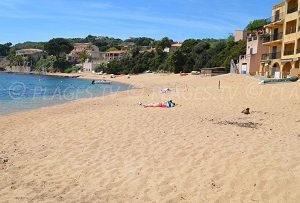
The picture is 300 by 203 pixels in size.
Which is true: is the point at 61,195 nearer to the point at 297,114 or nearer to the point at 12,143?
the point at 12,143

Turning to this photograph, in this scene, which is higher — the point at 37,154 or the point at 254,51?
the point at 254,51

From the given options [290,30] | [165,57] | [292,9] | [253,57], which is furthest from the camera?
[165,57]

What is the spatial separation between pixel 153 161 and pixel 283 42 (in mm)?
34513

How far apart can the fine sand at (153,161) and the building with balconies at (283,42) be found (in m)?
23.3

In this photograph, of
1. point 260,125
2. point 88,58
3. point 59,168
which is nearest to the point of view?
point 59,168

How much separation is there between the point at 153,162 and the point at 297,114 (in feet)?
29.2

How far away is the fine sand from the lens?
5492mm

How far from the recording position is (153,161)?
7.23 meters

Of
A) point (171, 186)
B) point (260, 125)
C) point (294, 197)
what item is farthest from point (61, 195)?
point (260, 125)

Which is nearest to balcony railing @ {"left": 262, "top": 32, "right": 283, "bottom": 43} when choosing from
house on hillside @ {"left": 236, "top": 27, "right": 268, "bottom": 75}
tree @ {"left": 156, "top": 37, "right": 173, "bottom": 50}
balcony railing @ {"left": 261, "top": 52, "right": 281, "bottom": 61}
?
house on hillside @ {"left": 236, "top": 27, "right": 268, "bottom": 75}

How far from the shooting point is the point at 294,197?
16.6ft

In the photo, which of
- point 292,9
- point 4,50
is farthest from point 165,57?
point 4,50

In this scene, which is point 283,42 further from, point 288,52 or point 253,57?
point 253,57

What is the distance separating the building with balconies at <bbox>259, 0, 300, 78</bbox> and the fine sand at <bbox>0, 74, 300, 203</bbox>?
2326 centimetres
